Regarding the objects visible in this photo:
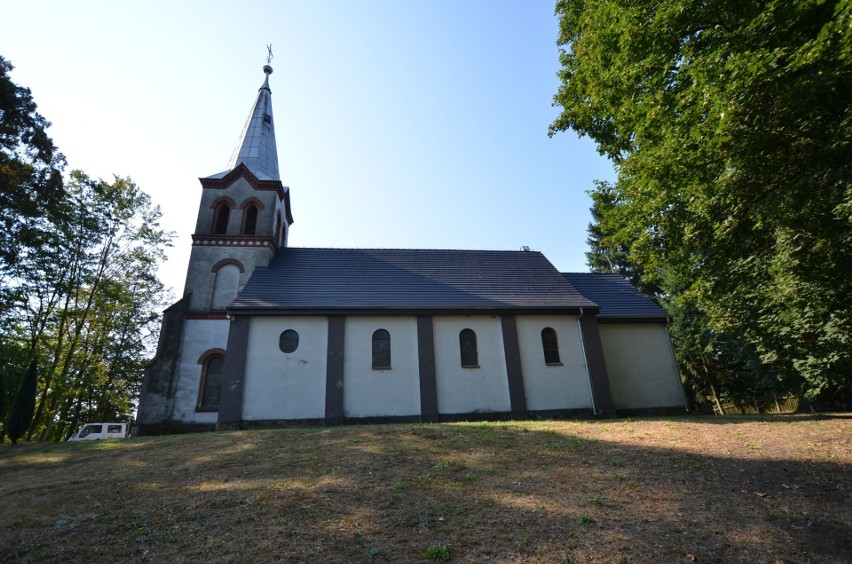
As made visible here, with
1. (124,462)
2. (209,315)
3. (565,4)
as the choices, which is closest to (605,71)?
(565,4)

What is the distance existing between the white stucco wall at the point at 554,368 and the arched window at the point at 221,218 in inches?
584

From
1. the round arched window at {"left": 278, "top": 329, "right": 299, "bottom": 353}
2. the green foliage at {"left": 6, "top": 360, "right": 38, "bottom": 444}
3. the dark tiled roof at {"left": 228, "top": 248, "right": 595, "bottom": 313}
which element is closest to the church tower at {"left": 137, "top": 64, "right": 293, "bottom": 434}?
the dark tiled roof at {"left": 228, "top": 248, "right": 595, "bottom": 313}

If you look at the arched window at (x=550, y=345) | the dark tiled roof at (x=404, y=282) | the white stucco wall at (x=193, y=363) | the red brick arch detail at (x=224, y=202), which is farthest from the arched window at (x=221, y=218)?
the arched window at (x=550, y=345)

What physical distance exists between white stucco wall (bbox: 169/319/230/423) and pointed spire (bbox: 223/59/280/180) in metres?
8.16

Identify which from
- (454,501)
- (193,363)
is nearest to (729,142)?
(454,501)

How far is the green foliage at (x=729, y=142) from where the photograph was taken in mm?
7180

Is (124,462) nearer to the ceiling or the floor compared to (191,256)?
nearer to the floor

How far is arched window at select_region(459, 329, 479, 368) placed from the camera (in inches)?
661

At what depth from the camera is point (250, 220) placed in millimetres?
20594

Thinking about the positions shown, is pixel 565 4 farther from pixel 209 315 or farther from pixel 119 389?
pixel 119 389

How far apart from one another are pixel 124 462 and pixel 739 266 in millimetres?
16301

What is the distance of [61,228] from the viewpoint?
2078 centimetres

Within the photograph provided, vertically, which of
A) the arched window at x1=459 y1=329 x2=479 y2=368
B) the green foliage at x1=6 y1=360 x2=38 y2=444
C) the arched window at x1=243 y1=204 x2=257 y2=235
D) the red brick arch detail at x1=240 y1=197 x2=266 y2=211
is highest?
the red brick arch detail at x1=240 y1=197 x2=266 y2=211

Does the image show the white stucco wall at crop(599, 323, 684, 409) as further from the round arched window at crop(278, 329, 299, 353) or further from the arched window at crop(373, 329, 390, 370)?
the round arched window at crop(278, 329, 299, 353)
